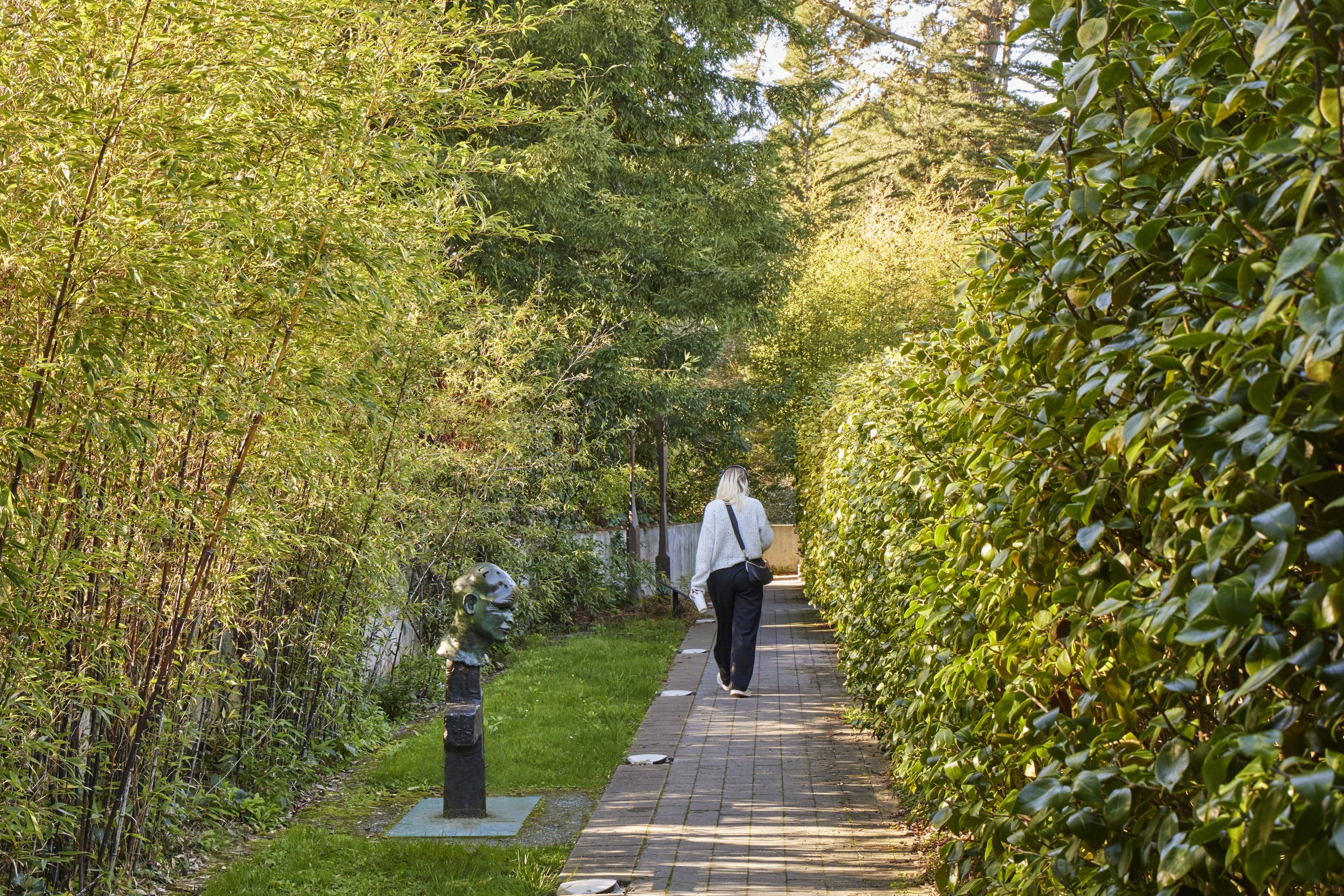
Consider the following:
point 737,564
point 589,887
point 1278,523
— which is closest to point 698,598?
point 737,564

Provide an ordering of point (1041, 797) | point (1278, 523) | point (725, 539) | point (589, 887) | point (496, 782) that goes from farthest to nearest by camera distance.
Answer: point (725, 539) < point (496, 782) < point (589, 887) < point (1041, 797) < point (1278, 523)

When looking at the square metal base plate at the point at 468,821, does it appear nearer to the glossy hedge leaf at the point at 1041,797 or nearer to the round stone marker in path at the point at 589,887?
the round stone marker in path at the point at 589,887

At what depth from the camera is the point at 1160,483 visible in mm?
1896

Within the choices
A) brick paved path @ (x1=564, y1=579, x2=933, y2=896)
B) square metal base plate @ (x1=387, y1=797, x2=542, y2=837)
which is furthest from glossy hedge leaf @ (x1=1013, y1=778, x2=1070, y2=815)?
square metal base plate @ (x1=387, y1=797, x2=542, y2=837)

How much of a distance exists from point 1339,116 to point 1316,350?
30 cm

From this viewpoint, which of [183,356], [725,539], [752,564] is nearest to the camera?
[183,356]

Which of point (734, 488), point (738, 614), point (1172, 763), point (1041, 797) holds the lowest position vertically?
point (738, 614)

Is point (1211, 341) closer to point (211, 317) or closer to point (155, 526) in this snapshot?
point (211, 317)

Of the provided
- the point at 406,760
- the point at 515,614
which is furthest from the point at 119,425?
the point at 515,614

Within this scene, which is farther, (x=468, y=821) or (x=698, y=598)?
(x=698, y=598)

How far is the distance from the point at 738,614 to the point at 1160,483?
7689mm

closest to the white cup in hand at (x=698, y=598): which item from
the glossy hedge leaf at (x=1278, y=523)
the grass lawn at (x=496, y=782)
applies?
the grass lawn at (x=496, y=782)

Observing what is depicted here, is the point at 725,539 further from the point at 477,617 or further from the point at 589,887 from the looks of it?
the point at 589,887

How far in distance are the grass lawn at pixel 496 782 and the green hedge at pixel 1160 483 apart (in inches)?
107
